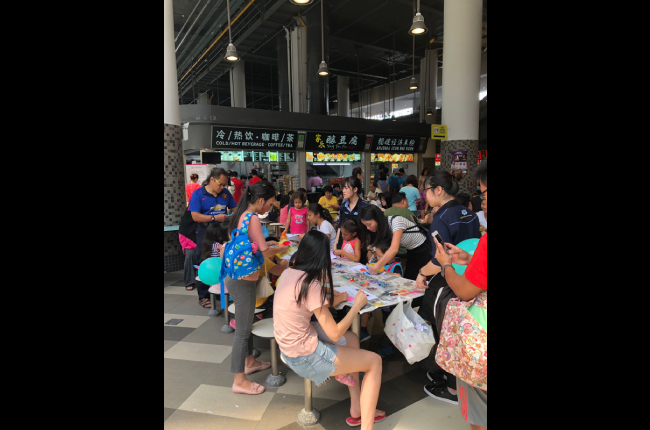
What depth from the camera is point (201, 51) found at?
1340 cm

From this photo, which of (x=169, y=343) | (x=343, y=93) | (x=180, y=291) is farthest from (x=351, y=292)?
(x=343, y=93)

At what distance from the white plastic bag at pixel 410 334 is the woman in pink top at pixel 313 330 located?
21 cm

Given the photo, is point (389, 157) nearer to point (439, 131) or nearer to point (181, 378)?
point (439, 131)

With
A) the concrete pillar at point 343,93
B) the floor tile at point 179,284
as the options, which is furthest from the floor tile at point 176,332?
the concrete pillar at point 343,93

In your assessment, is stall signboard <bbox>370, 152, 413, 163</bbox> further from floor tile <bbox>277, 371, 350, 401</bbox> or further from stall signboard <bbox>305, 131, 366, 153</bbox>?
floor tile <bbox>277, 371, 350, 401</bbox>

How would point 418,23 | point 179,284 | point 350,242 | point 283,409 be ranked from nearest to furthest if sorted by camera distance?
point 283,409 → point 350,242 → point 179,284 → point 418,23

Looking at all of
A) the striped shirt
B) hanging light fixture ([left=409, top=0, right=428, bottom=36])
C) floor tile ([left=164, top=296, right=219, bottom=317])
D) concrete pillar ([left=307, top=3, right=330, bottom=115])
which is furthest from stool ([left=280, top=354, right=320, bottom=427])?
concrete pillar ([left=307, top=3, right=330, bottom=115])

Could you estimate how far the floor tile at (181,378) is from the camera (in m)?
2.76

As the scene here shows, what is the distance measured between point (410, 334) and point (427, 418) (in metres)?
0.68

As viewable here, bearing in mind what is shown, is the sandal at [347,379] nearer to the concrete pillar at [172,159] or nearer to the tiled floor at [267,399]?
the tiled floor at [267,399]

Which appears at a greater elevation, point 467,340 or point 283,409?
point 467,340

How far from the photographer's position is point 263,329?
9.66 ft
